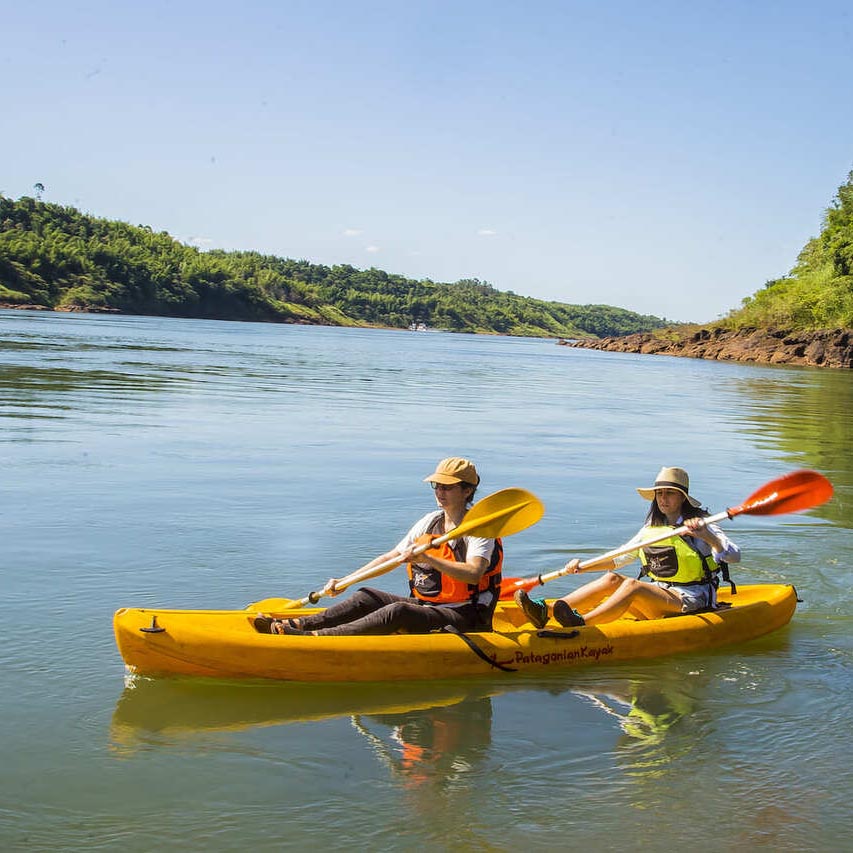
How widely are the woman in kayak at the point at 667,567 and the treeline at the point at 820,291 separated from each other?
178 ft

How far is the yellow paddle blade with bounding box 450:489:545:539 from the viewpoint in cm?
564

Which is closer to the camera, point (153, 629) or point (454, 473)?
point (153, 629)

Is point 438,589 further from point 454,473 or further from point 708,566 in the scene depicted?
point 708,566

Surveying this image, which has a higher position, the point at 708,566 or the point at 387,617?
the point at 708,566

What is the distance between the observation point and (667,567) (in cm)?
665

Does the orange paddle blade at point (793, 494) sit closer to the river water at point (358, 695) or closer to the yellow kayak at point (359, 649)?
the river water at point (358, 695)

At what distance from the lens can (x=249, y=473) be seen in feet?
40.4

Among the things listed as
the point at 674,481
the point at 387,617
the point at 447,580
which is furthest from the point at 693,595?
the point at 387,617

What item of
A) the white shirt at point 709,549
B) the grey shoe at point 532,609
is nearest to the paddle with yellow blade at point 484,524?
the grey shoe at point 532,609

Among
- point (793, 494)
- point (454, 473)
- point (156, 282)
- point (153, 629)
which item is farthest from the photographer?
point (156, 282)

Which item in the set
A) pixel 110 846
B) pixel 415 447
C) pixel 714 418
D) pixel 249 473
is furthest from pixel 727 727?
pixel 714 418

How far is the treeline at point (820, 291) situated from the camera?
186 ft

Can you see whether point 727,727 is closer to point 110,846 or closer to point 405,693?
point 405,693

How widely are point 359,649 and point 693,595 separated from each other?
96.8 inches
